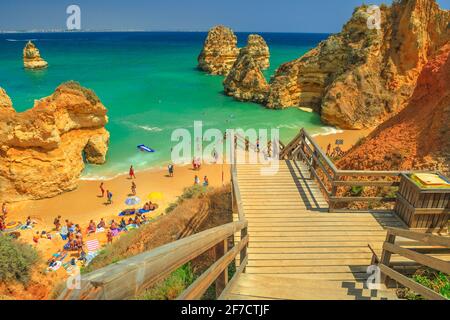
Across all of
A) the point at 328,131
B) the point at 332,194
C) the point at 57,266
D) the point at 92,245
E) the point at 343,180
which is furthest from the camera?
the point at 328,131

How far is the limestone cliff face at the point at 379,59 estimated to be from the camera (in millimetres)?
29844

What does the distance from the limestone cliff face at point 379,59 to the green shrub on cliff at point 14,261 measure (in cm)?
3061

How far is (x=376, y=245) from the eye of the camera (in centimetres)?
553

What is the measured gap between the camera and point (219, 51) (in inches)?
2847

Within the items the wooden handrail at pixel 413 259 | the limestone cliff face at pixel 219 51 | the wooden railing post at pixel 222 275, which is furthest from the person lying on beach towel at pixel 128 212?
the limestone cliff face at pixel 219 51

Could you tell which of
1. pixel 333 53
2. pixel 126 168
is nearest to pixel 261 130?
pixel 333 53

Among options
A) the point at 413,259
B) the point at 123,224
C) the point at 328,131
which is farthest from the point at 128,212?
the point at 328,131

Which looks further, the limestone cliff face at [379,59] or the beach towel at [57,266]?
the limestone cliff face at [379,59]

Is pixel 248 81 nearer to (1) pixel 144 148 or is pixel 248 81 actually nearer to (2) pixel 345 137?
(2) pixel 345 137

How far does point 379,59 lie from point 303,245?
3358 centimetres
